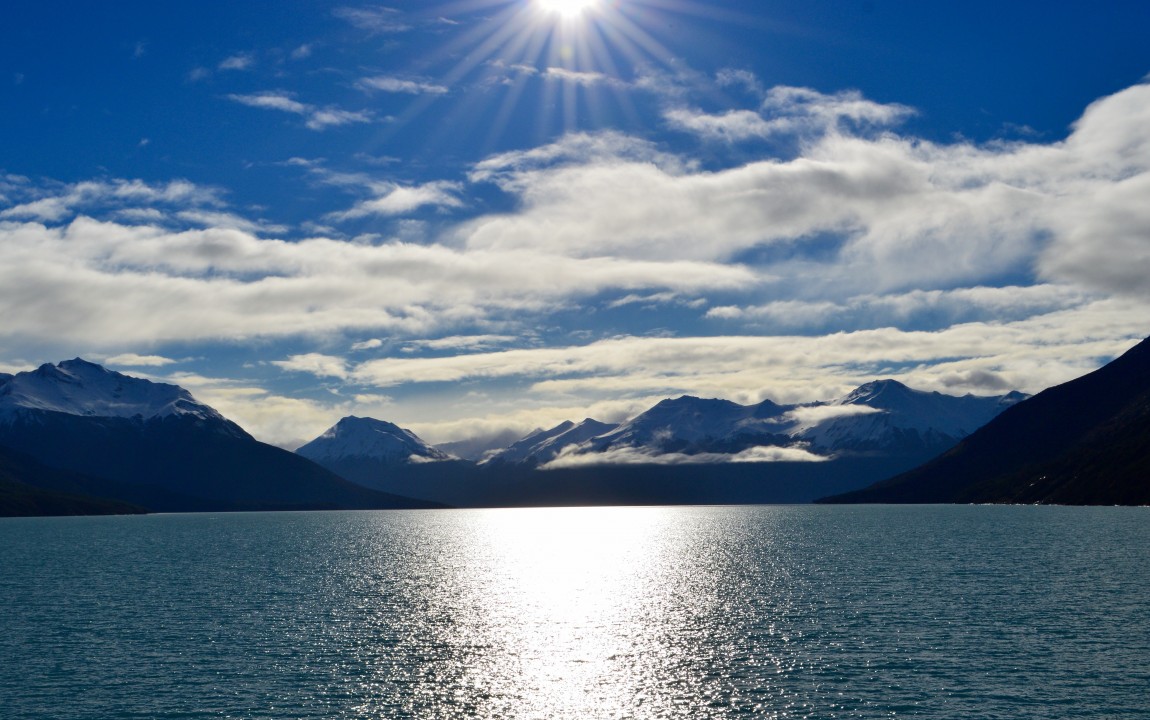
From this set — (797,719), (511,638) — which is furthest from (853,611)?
(797,719)

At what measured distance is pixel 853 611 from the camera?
11300cm

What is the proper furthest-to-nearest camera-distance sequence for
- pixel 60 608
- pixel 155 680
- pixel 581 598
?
1. pixel 581 598
2. pixel 60 608
3. pixel 155 680

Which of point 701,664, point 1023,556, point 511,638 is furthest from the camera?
point 1023,556

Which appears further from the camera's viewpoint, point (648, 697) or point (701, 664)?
point (701, 664)

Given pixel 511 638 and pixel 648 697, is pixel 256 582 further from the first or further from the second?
pixel 648 697

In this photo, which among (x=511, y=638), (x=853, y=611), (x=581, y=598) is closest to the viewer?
(x=511, y=638)

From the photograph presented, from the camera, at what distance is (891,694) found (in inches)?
2803

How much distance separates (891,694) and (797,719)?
11062 mm

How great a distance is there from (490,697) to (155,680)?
30.0 m

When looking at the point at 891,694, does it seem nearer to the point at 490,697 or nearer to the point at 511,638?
the point at 490,697

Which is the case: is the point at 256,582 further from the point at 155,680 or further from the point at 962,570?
the point at 962,570

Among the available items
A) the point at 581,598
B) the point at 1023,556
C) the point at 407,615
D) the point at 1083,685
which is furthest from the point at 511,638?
the point at 1023,556

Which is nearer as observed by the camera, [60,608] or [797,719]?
[797,719]

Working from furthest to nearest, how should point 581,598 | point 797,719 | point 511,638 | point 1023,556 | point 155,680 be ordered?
point 1023,556 < point 581,598 < point 511,638 < point 155,680 < point 797,719
